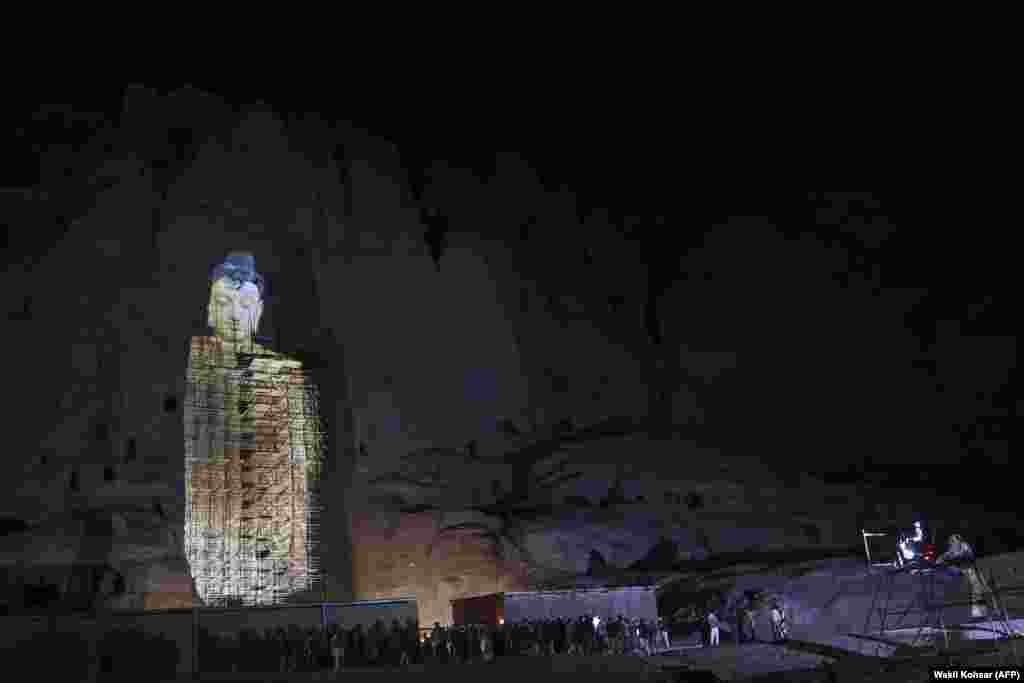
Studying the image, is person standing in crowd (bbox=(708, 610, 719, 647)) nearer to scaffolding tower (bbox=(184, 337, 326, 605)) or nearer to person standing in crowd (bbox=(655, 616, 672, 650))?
person standing in crowd (bbox=(655, 616, 672, 650))

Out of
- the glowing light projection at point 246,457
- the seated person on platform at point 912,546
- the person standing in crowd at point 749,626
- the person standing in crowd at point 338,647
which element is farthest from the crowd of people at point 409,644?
the glowing light projection at point 246,457

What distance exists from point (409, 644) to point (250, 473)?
11.6m

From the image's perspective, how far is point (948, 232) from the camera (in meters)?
42.8

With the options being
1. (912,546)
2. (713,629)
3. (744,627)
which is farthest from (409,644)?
(912,546)

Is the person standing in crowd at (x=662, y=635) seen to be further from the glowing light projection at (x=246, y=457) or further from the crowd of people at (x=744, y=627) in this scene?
the glowing light projection at (x=246, y=457)

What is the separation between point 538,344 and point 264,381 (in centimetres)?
1298

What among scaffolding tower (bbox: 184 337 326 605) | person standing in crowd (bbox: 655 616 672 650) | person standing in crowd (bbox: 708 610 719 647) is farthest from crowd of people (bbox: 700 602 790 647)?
scaffolding tower (bbox: 184 337 326 605)

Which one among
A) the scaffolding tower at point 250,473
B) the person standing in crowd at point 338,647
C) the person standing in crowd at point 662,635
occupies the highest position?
the scaffolding tower at point 250,473

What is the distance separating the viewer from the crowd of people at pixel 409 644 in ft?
66.4

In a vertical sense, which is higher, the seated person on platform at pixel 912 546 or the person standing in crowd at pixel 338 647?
the seated person on platform at pixel 912 546

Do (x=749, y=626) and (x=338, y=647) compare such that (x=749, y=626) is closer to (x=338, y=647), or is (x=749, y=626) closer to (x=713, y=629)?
(x=713, y=629)

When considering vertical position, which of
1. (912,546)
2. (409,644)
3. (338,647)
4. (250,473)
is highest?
(250,473)

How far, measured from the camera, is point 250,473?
31.4 metres

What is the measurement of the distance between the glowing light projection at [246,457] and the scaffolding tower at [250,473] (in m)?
0.03
